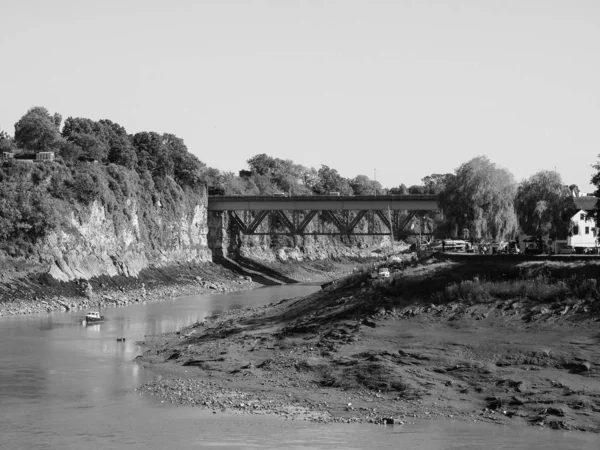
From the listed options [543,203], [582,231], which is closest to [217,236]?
[543,203]

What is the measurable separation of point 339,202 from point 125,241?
29.6 metres

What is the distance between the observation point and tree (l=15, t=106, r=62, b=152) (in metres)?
137

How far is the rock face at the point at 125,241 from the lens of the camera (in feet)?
364

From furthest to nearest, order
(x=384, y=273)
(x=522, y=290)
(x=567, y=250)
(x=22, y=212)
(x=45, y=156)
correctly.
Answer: (x=45, y=156)
(x=22, y=212)
(x=384, y=273)
(x=567, y=250)
(x=522, y=290)

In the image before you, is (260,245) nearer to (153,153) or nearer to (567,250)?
(153,153)

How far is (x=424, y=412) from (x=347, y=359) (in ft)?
28.9

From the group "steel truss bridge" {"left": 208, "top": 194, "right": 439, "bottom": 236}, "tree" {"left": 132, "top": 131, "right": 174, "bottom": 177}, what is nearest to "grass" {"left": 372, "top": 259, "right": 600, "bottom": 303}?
"steel truss bridge" {"left": 208, "top": 194, "right": 439, "bottom": 236}

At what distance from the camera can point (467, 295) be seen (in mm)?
56344

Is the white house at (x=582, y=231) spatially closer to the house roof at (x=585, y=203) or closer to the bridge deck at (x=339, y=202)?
the house roof at (x=585, y=203)

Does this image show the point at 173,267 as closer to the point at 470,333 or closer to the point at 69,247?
the point at 69,247

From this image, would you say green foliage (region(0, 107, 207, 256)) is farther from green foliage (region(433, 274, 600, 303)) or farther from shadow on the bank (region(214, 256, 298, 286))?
green foliage (region(433, 274, 600, 303))

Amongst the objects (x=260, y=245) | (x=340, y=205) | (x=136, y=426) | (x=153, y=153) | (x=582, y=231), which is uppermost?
(x=153, y=153)

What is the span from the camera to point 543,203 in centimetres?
8050

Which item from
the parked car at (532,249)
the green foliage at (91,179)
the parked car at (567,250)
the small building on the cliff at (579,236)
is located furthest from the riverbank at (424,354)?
the green foliage at (91,179)
